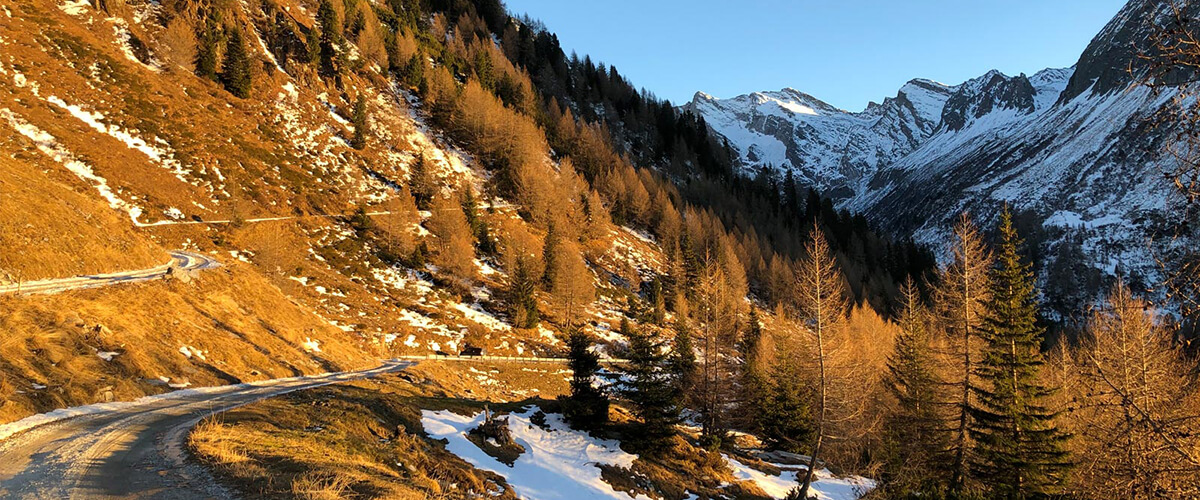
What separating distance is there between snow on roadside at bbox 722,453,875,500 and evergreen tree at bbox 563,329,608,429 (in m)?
6.61

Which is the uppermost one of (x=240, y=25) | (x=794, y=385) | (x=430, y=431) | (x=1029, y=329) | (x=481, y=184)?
(x=240, y=25)

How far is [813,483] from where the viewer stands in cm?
2278

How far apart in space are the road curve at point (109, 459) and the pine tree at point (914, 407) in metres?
23.0

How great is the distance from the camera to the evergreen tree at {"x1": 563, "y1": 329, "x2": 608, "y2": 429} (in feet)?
71.6

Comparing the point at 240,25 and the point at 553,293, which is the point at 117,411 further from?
the point at 240,25

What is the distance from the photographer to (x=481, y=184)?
76500 mm

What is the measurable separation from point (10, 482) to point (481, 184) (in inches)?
2769

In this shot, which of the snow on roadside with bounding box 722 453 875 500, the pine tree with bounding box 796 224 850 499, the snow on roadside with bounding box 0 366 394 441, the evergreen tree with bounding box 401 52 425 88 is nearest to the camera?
the snow on roadside with bounding box 0 366 394 441

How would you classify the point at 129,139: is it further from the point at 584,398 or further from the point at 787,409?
the point at 787,409

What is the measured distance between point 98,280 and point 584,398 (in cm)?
2226

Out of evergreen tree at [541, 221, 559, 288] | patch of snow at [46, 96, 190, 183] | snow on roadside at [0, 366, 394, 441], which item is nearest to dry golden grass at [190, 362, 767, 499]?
snow on roadside at [0, 366, 394, 441]

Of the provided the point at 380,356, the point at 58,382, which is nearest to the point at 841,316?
A: the point at 58,382

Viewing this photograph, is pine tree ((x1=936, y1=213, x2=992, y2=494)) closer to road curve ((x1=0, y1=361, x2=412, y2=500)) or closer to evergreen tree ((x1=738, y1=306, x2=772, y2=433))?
evergreen tree ((x1=738, y1=306, x2=772, y2=433))

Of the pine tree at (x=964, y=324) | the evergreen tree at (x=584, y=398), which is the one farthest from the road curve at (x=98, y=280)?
the pine tree at (x=964, y=324)
